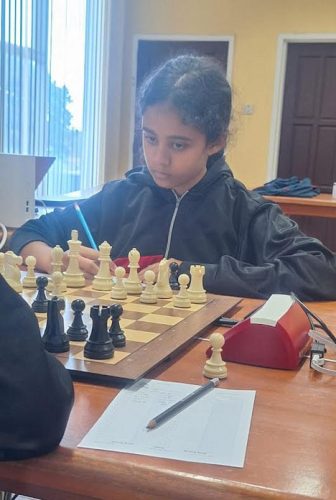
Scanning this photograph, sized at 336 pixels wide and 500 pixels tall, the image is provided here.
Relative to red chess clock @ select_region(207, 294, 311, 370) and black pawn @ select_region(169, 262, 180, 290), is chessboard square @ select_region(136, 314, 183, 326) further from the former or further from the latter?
black pawn @ select_region(169, 262, 180, 290)

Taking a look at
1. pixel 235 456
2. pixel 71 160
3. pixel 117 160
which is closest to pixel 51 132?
pixel 71 160

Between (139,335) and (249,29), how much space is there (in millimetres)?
5273

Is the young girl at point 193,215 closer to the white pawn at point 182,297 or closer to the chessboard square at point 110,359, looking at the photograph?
the white pawn at point 182,297

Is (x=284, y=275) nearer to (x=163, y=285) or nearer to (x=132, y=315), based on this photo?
(x=163, y=285)

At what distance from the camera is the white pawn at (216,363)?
0.75 metres

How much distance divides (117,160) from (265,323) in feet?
17.7

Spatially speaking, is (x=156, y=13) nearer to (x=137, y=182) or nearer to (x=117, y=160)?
(x=117, y=160)

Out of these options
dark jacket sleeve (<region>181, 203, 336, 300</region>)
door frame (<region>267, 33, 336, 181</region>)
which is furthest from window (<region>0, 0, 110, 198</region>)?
dark jacket sleeve (<region>181, 203, 336, 300</region>)

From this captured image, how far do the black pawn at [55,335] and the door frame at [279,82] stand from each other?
16.6 ft

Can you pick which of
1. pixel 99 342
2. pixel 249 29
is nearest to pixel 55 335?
pixel 99 342

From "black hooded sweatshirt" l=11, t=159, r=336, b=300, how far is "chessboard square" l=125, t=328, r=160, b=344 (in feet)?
1.40

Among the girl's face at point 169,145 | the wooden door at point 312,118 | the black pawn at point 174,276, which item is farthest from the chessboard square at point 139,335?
the wooden door at point 312,118

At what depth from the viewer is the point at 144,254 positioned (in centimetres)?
156

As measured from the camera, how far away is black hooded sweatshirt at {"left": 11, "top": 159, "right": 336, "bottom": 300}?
1328mm
